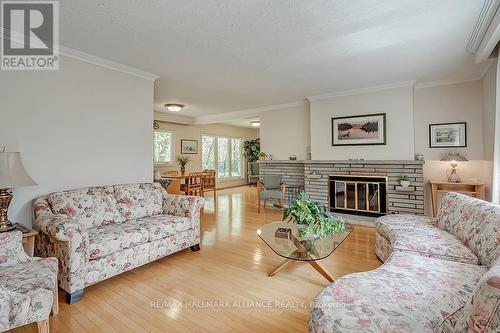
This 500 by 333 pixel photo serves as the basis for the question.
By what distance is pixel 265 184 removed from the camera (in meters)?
5.66

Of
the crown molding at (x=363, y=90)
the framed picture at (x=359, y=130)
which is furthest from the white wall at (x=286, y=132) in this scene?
the framed picture at (x=359, y=130)

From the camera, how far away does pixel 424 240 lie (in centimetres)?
217

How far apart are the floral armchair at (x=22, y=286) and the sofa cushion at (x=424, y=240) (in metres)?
2.52

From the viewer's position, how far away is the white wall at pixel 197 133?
293 inches

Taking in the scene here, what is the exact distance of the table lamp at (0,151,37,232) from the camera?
82.7 inches

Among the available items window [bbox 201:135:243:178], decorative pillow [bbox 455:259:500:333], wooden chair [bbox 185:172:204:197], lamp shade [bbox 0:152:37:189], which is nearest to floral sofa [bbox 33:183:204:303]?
lamp shade [bbox 0:152:37:189]

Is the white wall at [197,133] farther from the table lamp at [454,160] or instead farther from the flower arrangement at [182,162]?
the table lamp at [454,160]

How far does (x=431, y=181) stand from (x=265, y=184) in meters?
3.04

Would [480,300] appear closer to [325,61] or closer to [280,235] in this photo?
[280,235]

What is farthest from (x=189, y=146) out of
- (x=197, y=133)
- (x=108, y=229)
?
(x=108, y=229)

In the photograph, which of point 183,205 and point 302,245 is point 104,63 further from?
point 302,245

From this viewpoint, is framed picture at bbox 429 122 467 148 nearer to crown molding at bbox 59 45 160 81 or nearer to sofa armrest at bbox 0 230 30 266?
crown molding at bbox 59 45 160 81

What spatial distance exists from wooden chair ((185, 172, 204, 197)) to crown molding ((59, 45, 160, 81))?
2.43 m

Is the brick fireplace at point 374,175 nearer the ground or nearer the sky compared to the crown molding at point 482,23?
nearer the ground
